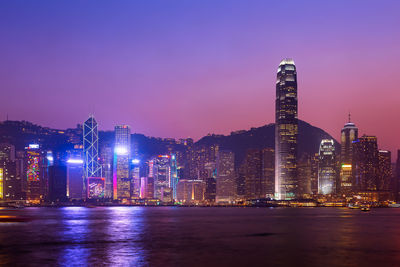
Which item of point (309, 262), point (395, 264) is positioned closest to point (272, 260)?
point (309, 262)

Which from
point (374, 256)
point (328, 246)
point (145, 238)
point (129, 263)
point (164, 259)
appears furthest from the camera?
point (145, 238)

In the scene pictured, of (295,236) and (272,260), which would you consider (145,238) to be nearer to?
(295,236)

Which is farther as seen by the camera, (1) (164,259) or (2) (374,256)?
(2) (374,256)

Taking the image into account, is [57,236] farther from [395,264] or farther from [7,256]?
[395,264]

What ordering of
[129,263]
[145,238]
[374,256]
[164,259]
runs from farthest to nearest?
1. [145,238]
2. [374,256]
3. [164,259]
4. [129,263]

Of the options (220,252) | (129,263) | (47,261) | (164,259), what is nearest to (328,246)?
(220,252)

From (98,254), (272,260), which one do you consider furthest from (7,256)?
(272,260)

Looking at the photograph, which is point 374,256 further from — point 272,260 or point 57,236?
point 57,236

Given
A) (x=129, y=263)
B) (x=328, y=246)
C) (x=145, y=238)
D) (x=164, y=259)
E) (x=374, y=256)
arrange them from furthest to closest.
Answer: (x=145, y=238) < (x=328, y=246) < (x=374, y=256) < (x=164, y=259) < (x=129, y=263)

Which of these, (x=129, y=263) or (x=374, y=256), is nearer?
(x=129, y=263)
